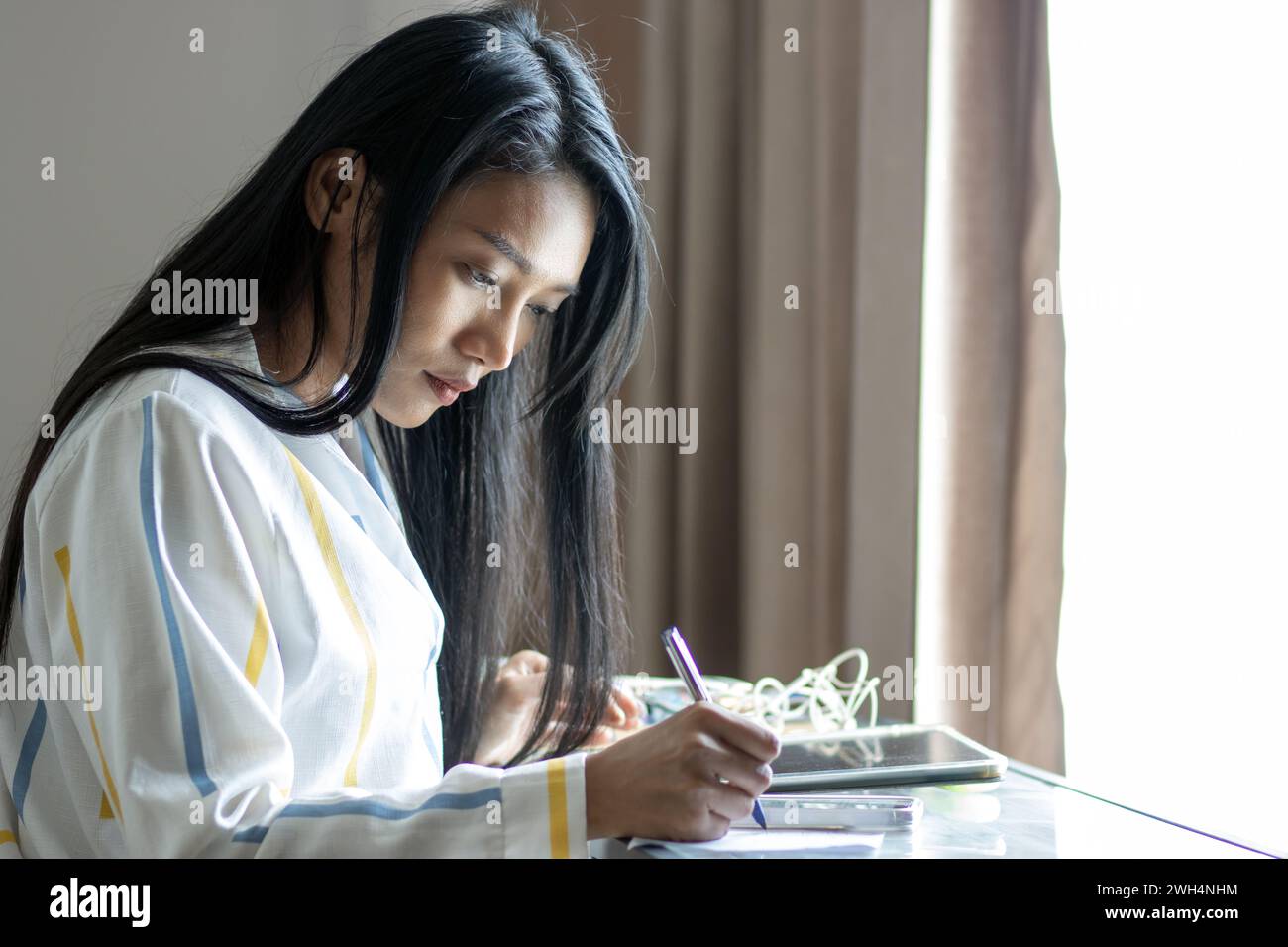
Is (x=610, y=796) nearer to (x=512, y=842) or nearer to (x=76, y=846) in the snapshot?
(x=512, y=842)

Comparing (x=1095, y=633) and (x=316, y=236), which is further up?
(x=316, y=236)

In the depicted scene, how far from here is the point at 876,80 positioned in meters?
1.54

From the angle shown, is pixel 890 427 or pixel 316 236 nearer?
pixel 316 236

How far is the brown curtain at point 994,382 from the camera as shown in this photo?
1.39 m

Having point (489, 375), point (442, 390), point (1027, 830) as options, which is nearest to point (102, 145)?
point (489, 375)

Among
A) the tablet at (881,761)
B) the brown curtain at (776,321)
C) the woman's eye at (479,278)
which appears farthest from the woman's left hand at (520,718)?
the brown curtain at (776,321)

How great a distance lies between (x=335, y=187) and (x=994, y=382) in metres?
0.98

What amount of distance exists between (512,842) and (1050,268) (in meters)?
1.09

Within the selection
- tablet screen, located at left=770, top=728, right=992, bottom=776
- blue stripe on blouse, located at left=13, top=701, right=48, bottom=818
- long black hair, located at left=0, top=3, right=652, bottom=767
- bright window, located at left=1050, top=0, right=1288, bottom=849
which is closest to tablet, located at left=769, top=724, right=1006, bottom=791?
tablet screen, located at left=770, top=728, right=992, bottom=776

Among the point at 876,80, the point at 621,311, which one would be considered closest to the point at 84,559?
the point at 621,311

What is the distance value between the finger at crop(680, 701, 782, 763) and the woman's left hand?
442 mm

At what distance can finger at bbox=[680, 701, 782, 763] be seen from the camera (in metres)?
0.62

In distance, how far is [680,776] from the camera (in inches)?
24.1

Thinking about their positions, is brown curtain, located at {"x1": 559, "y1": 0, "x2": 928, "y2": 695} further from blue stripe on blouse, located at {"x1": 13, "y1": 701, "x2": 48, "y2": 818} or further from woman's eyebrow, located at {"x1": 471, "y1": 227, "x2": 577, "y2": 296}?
blue stripe on blouse, located at {"x1": 13, "y1": 701, "x2": 48, "y2": 818}
